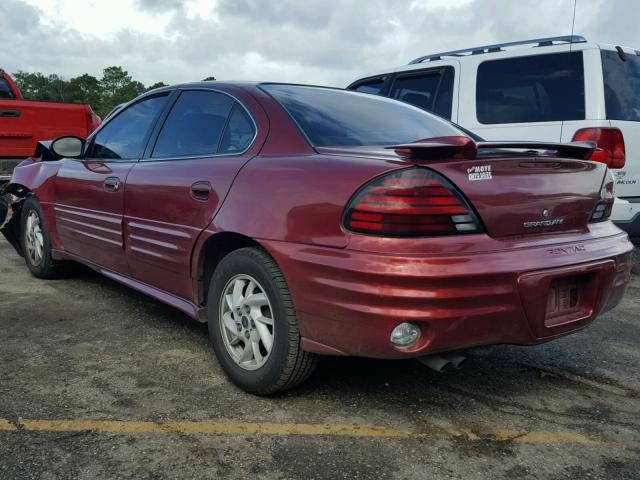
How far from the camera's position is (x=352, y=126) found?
312 cm

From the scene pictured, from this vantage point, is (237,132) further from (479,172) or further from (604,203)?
(604,203)

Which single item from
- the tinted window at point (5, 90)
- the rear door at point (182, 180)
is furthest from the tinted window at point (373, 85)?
the tinted window at point (5, 90)

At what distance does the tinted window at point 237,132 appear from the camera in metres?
3.09

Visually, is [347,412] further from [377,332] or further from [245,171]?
[245,171]

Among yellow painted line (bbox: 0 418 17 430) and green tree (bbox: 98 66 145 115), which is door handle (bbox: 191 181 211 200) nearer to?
yellow painted line (bbox: 0 418 17 430)

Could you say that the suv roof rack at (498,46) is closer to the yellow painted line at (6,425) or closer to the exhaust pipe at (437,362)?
the exhaust pipe at (437,362)

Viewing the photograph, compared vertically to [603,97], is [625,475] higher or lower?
lower

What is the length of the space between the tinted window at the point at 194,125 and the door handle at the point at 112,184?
331 millimetres

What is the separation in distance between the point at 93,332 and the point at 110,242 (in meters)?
0.57

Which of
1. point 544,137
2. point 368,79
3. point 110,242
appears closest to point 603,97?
point 544,137

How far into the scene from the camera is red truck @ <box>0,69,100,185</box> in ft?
27.7

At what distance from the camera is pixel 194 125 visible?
11.6ft

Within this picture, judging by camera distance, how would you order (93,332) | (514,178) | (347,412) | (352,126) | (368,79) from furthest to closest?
(368,79) → (93,332) → (352,126) → (347,412) → (514,178)

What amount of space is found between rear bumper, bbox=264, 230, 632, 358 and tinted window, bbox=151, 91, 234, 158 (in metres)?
1.00
